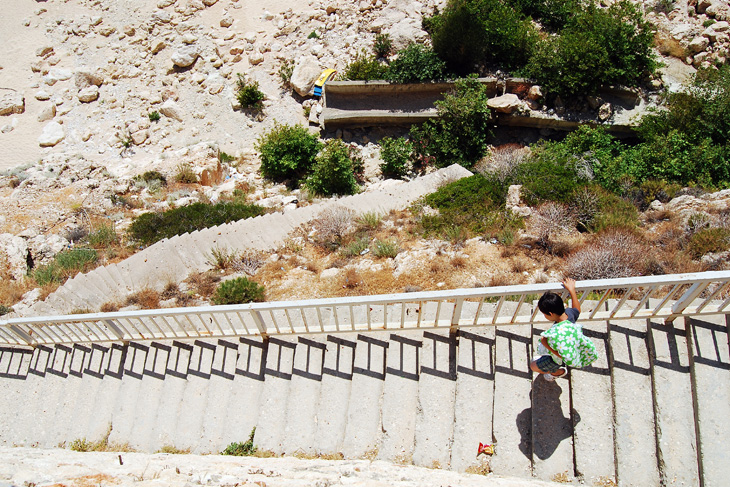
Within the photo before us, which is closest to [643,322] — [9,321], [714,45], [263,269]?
[263,269]

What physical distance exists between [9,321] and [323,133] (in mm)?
10125

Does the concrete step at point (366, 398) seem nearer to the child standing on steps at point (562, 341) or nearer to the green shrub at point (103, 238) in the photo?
the child standing on steps at point (562, 341)

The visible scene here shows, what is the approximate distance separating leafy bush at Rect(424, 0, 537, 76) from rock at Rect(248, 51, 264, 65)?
6212 millimetres

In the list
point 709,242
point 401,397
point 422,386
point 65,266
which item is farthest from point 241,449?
point 709,242

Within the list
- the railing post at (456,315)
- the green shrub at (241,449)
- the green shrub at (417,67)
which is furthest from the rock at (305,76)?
the green shrub at (241,449)

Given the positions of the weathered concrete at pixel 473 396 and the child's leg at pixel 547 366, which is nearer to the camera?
the child's leg at pixel 547 366

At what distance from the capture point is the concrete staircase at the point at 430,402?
3.97 metres

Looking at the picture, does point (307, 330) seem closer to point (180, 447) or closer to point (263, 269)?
point (180, 447)

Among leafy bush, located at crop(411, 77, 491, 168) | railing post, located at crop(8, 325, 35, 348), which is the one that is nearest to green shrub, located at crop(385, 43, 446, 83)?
leafy bush, located at crop(411, 77, 491, 168)

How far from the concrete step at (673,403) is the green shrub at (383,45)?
12.2 metres

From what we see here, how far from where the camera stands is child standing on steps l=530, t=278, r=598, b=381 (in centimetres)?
386

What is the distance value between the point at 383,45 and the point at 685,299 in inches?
486

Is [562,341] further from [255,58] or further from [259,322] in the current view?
[255,58]

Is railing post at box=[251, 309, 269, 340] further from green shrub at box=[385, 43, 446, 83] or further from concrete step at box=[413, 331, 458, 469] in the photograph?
green shrub at box=[385, 43, 446, 83]
